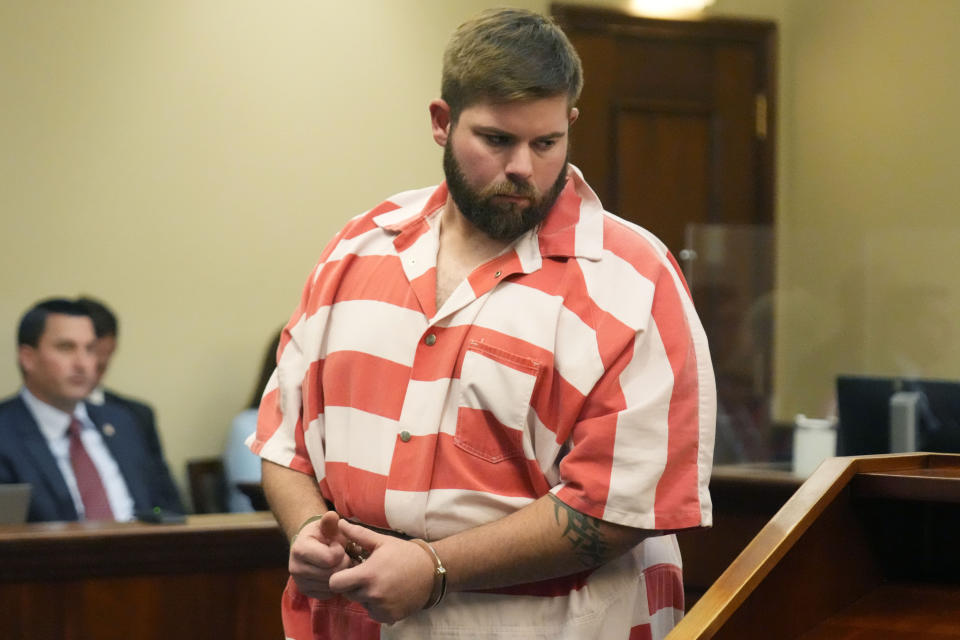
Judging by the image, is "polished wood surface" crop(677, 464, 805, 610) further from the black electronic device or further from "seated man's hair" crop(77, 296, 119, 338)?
"seated man's hair" crop(77, 296, 119, 338)

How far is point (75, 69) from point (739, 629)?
3650mm

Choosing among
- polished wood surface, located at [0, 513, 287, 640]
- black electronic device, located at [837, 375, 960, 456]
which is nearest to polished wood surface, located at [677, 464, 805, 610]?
black electronic device, located at [837, 375, 960, 456]

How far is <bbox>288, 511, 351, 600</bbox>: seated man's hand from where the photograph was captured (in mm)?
1397

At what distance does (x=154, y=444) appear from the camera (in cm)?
409

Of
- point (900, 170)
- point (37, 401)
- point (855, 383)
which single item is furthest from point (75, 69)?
point (900, 170)

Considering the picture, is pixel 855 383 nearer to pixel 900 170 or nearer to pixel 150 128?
pixel 900 170

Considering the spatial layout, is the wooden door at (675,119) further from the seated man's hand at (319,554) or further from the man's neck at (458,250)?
the seated man's hand at (319,554)

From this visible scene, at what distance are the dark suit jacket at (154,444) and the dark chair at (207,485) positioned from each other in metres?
0.14

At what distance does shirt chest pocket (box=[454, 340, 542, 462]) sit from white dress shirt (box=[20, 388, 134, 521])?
2.45m

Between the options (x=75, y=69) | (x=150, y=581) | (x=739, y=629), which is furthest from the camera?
(x=75, y=69)

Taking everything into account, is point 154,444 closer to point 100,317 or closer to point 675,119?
point 100,317

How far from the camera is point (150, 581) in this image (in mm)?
2518

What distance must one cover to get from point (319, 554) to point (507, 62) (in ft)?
2.00

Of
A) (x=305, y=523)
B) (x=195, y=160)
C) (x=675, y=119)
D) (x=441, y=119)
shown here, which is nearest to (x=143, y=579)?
(x=305, y=523)
